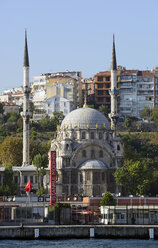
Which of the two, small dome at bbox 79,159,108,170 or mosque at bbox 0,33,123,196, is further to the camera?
mosque at bbox 0,33,123,196

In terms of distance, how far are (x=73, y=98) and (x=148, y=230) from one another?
106 meters


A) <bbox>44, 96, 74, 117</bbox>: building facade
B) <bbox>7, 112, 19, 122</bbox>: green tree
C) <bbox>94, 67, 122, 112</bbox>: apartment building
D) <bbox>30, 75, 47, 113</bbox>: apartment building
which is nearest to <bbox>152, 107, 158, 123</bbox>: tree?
<bbox>94, 67, 122, 112</bbox>: apartment building

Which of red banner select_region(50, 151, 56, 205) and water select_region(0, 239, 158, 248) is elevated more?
red banner select_region(50, 151, 56, 205)

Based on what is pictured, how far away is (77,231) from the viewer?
2923 inches

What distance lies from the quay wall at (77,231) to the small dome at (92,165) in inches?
1492

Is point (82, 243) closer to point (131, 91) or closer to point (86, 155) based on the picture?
point (86, 155)

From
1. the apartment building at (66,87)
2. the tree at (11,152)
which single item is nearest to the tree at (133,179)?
the tree at (11,152)

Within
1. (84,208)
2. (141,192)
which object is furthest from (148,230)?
(141,192)

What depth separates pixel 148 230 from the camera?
244 feet

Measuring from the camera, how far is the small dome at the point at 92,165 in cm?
11269

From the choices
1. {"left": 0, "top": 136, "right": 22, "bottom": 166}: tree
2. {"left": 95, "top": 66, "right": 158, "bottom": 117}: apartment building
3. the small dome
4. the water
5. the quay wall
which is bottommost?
the water

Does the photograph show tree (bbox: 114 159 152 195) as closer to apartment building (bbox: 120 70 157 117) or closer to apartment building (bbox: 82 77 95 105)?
apartment building (bbox: 120 70 157 117)

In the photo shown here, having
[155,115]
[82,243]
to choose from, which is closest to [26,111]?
[82,243]

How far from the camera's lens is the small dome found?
370 feet
